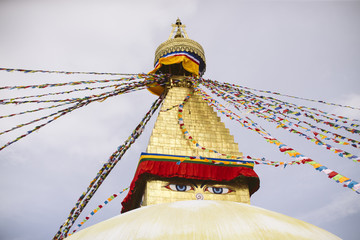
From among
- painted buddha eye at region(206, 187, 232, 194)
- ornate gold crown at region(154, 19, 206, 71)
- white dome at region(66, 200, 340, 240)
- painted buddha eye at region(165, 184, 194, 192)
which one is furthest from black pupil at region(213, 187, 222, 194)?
ornate gold crown at region(154, 19, 206, 71)

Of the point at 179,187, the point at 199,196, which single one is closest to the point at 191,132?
the point at 179,187

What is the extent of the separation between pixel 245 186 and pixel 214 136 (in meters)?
1.43

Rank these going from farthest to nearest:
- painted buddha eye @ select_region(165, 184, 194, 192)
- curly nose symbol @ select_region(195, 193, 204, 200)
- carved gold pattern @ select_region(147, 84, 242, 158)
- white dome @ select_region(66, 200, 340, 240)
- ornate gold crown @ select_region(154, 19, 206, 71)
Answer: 1. ornate gold crown @ select_region(154, 19, 206, 71)
2. carved gold pattern @ select_region(147, 84, 242, 158)
3. painted buddha eye @ select_region(165, 184, 194, 192)
4. curly nose symbol @ select_region(195, 193, 204, 200)
5. white dome @ select_region(66, 200, 340, 240)

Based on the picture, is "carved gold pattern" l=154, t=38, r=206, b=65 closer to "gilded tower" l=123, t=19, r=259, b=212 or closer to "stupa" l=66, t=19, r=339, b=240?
"stupa" l=66, t=19, r=339, b=240

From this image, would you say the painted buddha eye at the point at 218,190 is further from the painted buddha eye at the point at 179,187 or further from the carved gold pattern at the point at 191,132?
the carved gold pattern at the point at 191,132

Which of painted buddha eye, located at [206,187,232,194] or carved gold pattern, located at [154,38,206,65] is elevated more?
carved gold pattern, located at [154,38,206,65]

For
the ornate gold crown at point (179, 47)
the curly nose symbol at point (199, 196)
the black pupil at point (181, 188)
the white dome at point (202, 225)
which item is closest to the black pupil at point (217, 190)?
the curly nose symbol at point (199, 196)

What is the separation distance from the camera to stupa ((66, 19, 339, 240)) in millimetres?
2373

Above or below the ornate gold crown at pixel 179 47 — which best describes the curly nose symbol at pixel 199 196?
below

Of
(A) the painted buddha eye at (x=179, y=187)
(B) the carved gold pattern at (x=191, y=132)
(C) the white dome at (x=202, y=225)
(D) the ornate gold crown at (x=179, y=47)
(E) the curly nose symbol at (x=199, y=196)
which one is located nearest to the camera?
(C) the white dome at (x=202, y=225)

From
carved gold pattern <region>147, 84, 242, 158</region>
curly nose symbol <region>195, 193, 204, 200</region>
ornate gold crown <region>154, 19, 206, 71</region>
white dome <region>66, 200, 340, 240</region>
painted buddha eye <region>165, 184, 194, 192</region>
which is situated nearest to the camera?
white dome <region>66, 200, 340, 240</region>

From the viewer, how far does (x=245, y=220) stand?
8.10 feet

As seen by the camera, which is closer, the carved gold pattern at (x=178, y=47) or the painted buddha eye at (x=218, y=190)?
the painted buddha eye at (x=218, y=190)

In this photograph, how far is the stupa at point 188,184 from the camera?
7.79 ft
